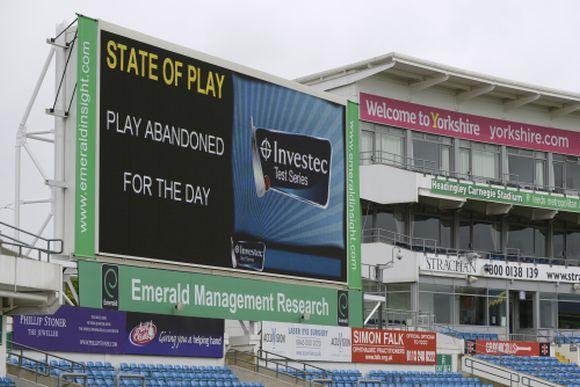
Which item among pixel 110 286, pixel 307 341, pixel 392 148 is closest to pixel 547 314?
pixel 392 148

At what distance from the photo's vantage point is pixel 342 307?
88.4ft

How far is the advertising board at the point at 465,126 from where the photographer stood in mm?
35281

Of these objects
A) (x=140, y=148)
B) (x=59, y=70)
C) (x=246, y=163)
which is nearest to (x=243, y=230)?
(x=246, y=163)

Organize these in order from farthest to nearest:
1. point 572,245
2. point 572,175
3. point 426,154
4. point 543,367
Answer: point 572,245, point 572,175, point 426,154, point 543,367

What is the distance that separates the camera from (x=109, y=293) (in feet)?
69.6

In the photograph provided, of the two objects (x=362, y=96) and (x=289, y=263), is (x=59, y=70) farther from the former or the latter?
(x=362, y=96)

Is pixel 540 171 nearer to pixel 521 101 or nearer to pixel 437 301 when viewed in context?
pixel 521 101

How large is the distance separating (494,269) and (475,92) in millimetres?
5579

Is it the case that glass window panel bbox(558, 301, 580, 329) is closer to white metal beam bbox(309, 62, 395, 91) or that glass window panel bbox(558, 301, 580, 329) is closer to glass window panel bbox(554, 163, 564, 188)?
glass window panel bbox(554, 163, 564, 188)

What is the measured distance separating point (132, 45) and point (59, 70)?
1559mm

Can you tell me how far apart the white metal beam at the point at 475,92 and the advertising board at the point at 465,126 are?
0.53 m

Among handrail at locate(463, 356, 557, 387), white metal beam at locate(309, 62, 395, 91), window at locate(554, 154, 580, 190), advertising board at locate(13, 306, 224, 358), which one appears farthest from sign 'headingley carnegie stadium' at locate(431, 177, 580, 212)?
advertising board at locate(13, 306, 224, 358)

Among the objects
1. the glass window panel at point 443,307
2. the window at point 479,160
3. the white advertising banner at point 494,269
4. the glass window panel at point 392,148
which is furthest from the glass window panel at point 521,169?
the glass window panel at point 443,307

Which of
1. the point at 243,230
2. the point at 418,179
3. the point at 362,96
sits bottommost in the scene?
the point at 243,230
